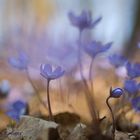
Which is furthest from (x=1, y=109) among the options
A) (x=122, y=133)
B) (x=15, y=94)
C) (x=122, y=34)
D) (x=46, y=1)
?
(x=46, y=1)

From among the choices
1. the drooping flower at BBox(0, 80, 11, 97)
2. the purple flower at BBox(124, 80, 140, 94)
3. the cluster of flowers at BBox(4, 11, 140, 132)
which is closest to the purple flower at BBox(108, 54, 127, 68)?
the cluster of flowers at BBox(4, 11, 140, 132)

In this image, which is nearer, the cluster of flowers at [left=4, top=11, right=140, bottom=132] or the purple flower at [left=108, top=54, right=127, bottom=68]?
the cluster of flowers at [left=4, top=11, right=140, bottom=132]

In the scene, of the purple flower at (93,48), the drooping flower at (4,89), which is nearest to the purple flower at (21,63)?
the purple flower at (93,48)

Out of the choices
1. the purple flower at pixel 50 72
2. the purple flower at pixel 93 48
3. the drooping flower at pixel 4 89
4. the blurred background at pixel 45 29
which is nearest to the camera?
the purple flower at pixel 50 72

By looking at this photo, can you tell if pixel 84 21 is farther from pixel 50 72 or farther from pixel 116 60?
pixel 50 72

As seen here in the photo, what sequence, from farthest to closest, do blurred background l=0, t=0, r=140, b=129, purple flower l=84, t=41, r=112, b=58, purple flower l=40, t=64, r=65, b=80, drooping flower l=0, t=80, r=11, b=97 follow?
blurred background l=0, t=0, r=140, b=129 < drooping flower l=0, t=80, r=11, b=97 < purple flower l=84, t=41, r=112, b=58 < purple flower l=40, t=64, r=65, b=80

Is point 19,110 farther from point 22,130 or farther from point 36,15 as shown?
point 36,15

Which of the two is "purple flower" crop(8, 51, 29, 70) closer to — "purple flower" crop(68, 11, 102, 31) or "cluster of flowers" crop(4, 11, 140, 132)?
"cluster of flowers" crop(4, 11, 140, 132)

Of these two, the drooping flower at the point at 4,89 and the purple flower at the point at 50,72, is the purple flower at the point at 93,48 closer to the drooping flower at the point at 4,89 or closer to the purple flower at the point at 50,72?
the purple flower at the point at 50,72
